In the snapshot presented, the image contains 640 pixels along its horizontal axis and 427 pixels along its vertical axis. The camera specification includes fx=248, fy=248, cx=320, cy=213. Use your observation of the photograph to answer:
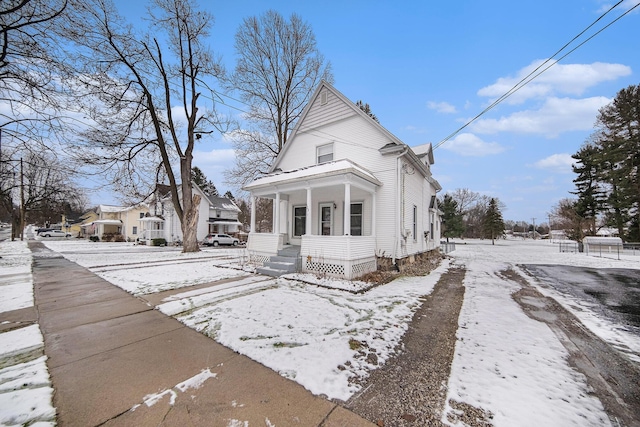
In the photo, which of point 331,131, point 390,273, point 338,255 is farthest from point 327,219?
point 331,131

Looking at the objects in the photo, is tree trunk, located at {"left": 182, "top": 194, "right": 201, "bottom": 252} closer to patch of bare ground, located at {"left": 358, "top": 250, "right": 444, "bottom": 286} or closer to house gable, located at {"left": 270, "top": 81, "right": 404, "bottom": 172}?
house gable, located at {"left": 270, "top": 81, "right": 404, "bottom": 172}

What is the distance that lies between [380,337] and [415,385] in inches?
47.4

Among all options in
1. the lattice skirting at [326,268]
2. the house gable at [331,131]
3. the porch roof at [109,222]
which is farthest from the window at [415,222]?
the porch roof at [109,222]

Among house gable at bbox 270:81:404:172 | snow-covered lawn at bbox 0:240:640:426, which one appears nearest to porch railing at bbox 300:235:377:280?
snow-covered lawn at bbox 0:240:640:426

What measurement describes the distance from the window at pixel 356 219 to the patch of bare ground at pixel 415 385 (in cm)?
611

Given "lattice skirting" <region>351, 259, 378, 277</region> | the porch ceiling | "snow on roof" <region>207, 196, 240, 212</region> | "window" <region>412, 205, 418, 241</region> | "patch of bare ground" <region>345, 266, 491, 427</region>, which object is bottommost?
"patch of bare ground" <region>345, 266, 491, 427</region>

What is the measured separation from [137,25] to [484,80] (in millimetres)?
18161

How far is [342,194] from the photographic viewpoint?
10758 millimetres

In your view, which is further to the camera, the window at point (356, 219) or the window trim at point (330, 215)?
the window trim at point (330, 215)

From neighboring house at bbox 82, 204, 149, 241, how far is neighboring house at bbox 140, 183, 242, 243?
3.14 meters

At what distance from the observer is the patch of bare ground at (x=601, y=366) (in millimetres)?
2455

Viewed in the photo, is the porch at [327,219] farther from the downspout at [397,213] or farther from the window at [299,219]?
the downspout at [397,213]

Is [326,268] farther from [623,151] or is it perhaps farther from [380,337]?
[623,151]

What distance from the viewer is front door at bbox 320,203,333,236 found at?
11182mm
